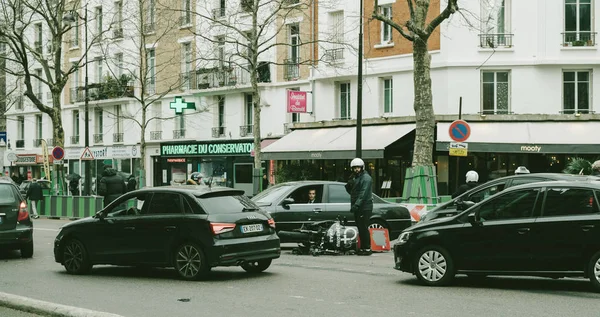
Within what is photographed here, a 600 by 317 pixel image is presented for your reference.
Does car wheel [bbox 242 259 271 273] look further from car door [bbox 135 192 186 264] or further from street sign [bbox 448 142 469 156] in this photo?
street sign [bbox 448 142 469 156]

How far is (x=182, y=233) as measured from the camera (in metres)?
13.0

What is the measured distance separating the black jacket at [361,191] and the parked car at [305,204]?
1511 millimetres

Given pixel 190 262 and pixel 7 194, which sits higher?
pixel 7 194

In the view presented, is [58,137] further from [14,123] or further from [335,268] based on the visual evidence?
[335,268]

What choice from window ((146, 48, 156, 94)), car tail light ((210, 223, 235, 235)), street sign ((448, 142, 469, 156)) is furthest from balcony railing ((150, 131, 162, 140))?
car tail light ((210, 223, 235, 235))

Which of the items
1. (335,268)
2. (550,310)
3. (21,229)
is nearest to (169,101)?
(21,229)

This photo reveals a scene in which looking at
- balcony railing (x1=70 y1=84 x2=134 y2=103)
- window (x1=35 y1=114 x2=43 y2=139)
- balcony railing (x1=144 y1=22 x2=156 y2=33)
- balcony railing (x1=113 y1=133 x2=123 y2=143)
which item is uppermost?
balcony railing (x1=144 y1=22 x2=156 y2=33)

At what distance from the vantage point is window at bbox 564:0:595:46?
33.7 m

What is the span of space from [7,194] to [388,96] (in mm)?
22053

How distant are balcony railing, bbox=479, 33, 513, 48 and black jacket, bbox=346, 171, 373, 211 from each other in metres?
18.9

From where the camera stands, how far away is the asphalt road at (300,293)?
10.0 meters

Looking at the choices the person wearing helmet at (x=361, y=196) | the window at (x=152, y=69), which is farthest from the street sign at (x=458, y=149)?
the window at (x=152, y=69)

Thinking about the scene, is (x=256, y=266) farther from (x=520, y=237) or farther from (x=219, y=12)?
(x=219, y=12)

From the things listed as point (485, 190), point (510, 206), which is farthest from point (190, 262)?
point (485, 190)
